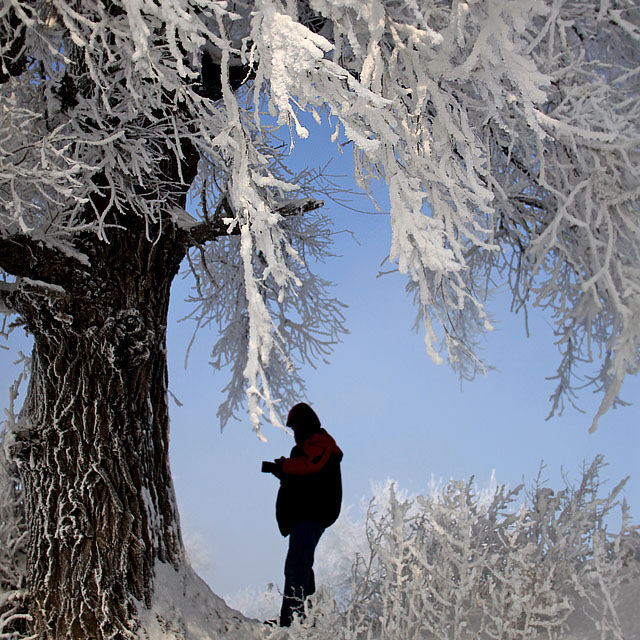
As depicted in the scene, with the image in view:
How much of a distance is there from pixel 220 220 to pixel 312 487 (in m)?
2.04

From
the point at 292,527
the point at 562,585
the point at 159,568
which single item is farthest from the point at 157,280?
the point at 562,585

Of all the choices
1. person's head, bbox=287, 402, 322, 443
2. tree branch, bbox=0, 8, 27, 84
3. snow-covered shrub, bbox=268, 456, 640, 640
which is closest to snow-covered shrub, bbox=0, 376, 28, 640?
snow-covered shrub, bbox=268, 456, 640, 640

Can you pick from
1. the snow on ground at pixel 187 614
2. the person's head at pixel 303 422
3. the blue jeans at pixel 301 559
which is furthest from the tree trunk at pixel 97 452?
the person's head at pixel 303 422

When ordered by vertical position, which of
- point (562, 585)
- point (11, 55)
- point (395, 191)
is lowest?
point (562, 585)

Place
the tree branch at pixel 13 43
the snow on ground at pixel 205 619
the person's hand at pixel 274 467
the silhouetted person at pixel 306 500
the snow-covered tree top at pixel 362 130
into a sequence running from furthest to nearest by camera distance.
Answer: the person's hand at pixel 274 467 < the silhouetted person at pixel 306 500 < the snow on ground at pixel 205 619 < the tree branch at pixel 13 43 < the snow-covered tree top at pixel 362 130

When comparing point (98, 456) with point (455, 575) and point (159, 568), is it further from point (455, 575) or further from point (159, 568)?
point (455, 575)

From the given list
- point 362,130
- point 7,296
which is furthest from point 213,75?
point 362,130

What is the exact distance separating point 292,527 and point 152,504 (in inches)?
45.5

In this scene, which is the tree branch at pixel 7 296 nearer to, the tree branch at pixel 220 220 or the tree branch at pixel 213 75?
the tree branch at pixel 220 220

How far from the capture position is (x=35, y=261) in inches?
129

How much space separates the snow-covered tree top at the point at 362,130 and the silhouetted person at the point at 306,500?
4.24ft

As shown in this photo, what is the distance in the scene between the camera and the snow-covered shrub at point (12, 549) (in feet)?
10.9

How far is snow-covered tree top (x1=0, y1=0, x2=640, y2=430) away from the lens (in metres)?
1.76

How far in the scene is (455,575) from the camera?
150 inches
